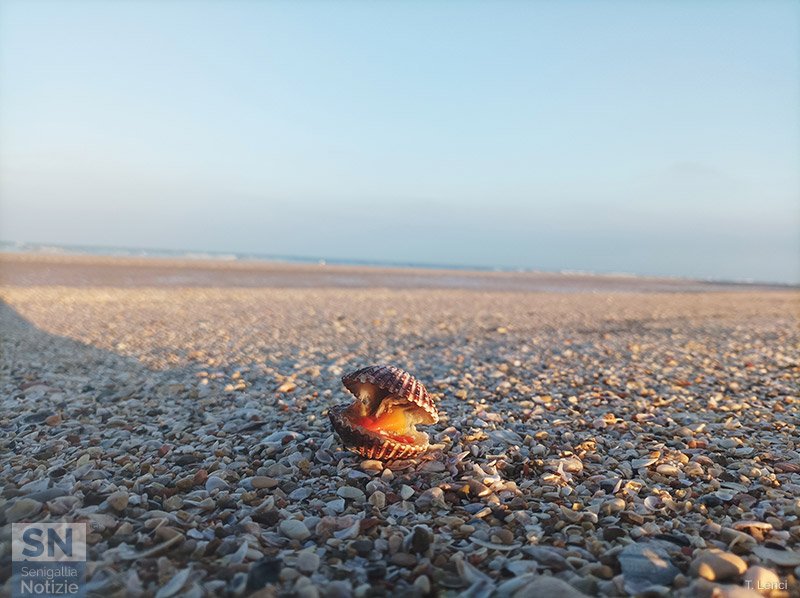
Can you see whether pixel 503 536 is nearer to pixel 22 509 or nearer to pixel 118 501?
pixel 118 501

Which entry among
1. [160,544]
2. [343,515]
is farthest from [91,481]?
[343,515]

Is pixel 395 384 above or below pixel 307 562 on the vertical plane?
above

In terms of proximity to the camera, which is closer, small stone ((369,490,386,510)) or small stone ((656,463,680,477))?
small stone ((369,490,386,510))

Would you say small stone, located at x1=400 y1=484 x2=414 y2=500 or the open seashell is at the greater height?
the open seashell

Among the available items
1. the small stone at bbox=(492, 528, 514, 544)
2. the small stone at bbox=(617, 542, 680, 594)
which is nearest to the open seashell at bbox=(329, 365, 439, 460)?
the small stone at bbox=(492, 528, 514, 544)

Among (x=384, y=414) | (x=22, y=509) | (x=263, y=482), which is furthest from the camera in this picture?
(x=384, y=414)

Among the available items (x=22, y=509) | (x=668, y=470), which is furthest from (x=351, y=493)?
(x=668, y=470)

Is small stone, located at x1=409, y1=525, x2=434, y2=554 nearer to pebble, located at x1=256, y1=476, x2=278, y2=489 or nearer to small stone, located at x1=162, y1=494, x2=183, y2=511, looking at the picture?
pebble, located at x1=256, y1=476, x2=278, y2=489
